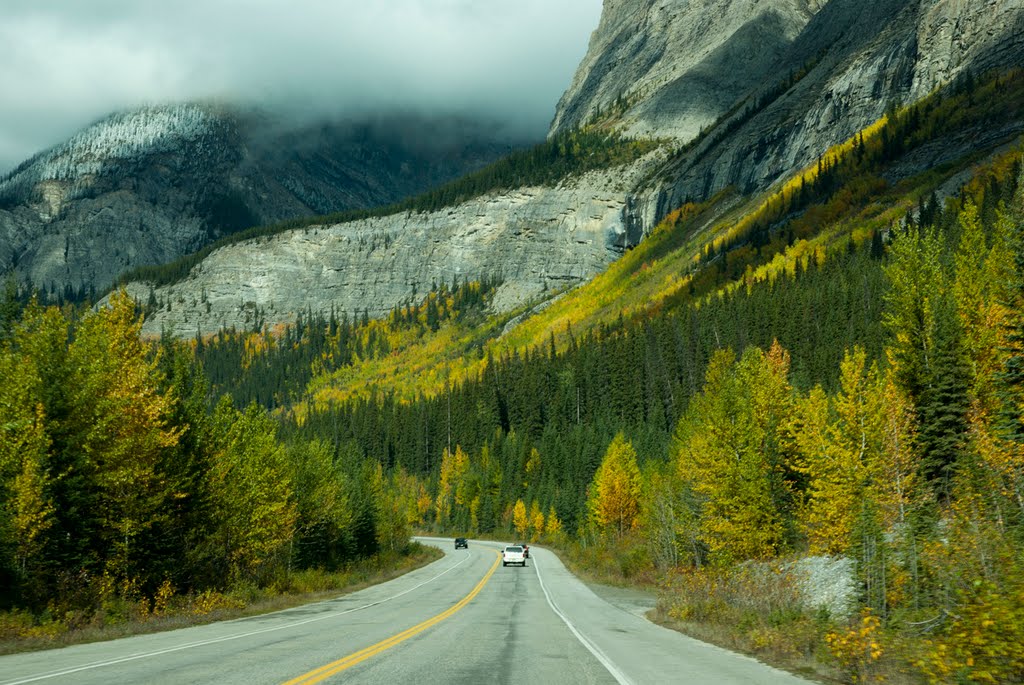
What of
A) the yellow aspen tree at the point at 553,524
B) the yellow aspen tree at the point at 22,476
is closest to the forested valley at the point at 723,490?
the yellow aspen tree at the point at 22,476

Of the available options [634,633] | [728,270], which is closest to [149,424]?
[634,633]

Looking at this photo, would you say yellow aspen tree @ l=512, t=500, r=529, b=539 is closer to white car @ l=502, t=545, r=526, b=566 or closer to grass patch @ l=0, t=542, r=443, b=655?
white car @ l=502, t=545, r=526, b=566

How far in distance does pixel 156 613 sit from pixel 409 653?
1255cm

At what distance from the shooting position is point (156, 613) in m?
21.2

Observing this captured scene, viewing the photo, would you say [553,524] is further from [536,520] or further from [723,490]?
[723,490]

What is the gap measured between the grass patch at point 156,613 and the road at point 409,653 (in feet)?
3.19

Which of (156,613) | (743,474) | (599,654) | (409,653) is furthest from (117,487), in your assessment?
(743,474)

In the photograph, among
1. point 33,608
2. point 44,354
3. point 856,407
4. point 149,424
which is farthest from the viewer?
point 856,407

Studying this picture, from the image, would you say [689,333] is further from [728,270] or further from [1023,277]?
[1023,277]

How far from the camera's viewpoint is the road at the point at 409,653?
34.3 ft

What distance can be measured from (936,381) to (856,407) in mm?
5305

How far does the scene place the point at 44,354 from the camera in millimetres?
21047

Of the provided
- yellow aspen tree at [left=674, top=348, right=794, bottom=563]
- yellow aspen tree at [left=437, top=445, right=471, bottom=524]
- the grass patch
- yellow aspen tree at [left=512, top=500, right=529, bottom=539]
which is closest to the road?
the grass patch

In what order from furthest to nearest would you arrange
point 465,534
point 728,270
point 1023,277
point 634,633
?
point 728,270 → point 465,534 → point 1023,277 → point 634,633
